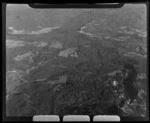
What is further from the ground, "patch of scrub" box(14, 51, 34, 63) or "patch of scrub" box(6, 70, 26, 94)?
"patch of scrub" box(14, 51, 34, 63)

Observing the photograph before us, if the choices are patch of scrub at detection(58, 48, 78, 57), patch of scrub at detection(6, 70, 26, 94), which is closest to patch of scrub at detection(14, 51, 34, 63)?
patch of scrub at detection(6, 70, 26, 94)

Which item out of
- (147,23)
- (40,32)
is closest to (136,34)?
(147,23)

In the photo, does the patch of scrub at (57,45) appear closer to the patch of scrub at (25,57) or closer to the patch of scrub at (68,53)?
the patch of scrub at (68,53)

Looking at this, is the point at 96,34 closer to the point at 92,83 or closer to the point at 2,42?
the point at 92,83

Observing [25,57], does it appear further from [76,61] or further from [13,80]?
[76,61]

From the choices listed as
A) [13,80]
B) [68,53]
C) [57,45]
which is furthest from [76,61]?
[13,80]

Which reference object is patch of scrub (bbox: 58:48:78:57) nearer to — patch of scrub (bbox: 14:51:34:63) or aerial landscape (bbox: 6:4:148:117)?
aerial landscape (bbox: 6:4:148:117)

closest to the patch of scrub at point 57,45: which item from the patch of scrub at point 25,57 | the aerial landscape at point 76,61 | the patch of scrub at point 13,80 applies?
the aerial landscape at point 76,61

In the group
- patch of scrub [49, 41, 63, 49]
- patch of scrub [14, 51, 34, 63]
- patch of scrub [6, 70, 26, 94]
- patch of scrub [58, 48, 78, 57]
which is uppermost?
patch of scrub [49, 41, 63, 49]
